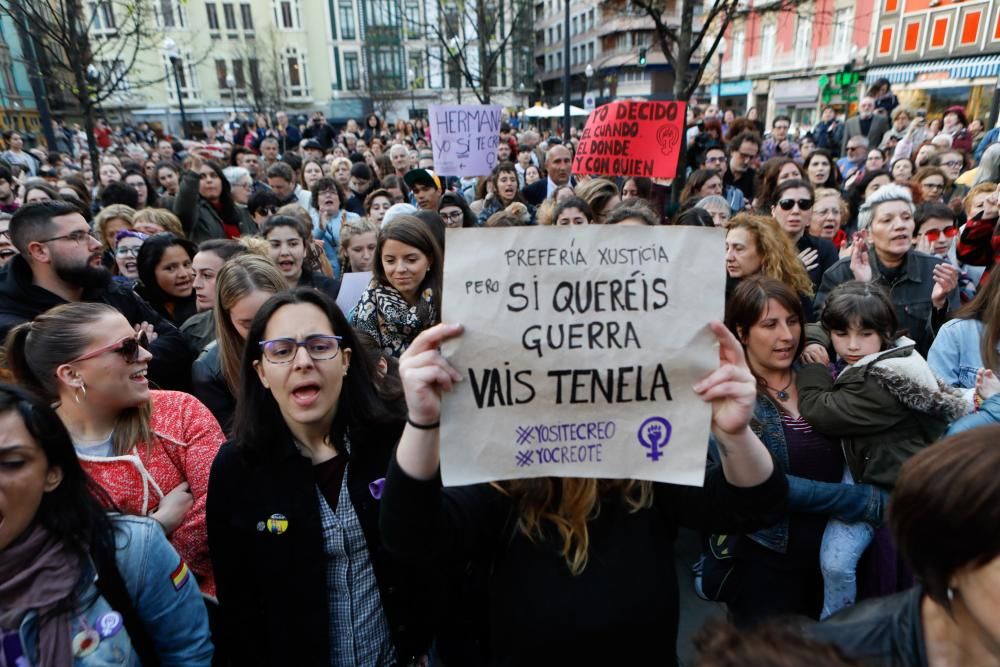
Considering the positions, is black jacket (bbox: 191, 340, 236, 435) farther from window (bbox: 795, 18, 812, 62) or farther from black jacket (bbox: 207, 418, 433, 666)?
window (bbox: 795, 18, 812, 62)

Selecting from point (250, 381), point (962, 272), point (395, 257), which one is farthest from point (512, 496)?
point (962, 272)

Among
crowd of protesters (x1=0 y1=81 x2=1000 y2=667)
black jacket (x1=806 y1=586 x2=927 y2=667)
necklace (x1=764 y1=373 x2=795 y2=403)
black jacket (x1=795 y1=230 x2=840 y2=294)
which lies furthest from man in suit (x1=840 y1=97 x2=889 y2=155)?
black jacket (x1=806 y1=586 x2=927 y2=667)

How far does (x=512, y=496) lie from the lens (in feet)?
5.21

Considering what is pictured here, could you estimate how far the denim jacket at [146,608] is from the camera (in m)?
1.53

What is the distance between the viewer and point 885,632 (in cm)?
128

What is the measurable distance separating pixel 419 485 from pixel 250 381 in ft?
3.25

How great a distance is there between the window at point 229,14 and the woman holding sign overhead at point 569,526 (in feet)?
210

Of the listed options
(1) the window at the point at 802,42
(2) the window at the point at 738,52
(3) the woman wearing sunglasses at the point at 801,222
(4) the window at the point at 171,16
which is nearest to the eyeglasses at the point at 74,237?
(3) the woman wearing sunglasses at the point at 801,222

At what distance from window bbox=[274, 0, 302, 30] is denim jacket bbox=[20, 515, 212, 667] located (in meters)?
63.5

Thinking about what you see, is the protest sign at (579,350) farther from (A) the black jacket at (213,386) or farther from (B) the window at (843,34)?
(B) the window at (843,34)

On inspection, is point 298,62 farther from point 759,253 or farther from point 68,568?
point 68,568

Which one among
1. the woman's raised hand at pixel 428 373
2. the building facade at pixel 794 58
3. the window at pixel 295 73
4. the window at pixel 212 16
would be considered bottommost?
the woman's raised hand at pixel 428 373

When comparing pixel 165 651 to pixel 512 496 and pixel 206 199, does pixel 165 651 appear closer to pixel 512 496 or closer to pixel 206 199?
pixel 512 496

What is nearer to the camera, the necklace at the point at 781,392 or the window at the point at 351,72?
the necklace at the point at 781,392
